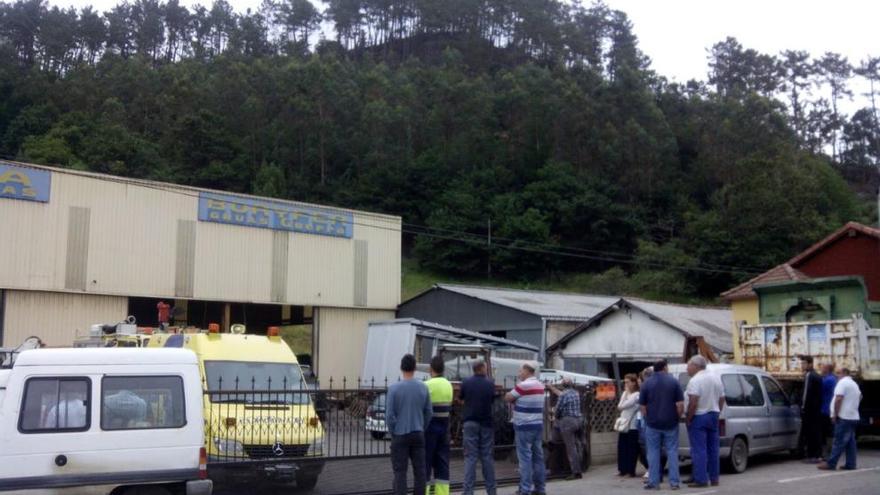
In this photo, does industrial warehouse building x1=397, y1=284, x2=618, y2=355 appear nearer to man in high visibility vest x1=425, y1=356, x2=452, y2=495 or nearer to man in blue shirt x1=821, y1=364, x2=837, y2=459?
man in blue shirt x1=821, y1=364, x2=837, y2=459

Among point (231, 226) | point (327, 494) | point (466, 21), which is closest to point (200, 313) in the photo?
point (231, 226)

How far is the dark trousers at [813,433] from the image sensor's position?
1612 cm

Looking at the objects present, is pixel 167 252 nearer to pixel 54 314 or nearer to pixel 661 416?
pixel 54 314

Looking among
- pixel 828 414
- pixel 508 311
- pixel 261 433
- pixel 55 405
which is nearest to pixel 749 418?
pixel 828 414

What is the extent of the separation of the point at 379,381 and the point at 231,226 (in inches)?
383

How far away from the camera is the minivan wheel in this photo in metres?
14.9

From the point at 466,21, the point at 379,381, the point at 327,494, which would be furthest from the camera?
the point at 466,21

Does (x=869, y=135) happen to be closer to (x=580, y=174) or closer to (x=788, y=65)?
(x=788, y=65)

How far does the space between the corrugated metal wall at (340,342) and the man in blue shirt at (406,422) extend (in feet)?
77.0

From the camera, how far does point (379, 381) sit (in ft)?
89.6

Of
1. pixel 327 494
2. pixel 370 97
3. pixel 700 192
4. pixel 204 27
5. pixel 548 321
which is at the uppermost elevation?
pixel 204 27

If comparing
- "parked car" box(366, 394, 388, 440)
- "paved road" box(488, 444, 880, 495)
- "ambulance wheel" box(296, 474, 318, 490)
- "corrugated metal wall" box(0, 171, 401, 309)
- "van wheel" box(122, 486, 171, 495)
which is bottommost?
"paved road" box(488, 444, 880, 495)

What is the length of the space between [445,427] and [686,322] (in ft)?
58.8

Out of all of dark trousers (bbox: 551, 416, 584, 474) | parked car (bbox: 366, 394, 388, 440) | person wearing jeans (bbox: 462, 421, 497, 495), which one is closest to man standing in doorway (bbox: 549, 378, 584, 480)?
dark trousers (bbox: 551, 416, 584, 474)
